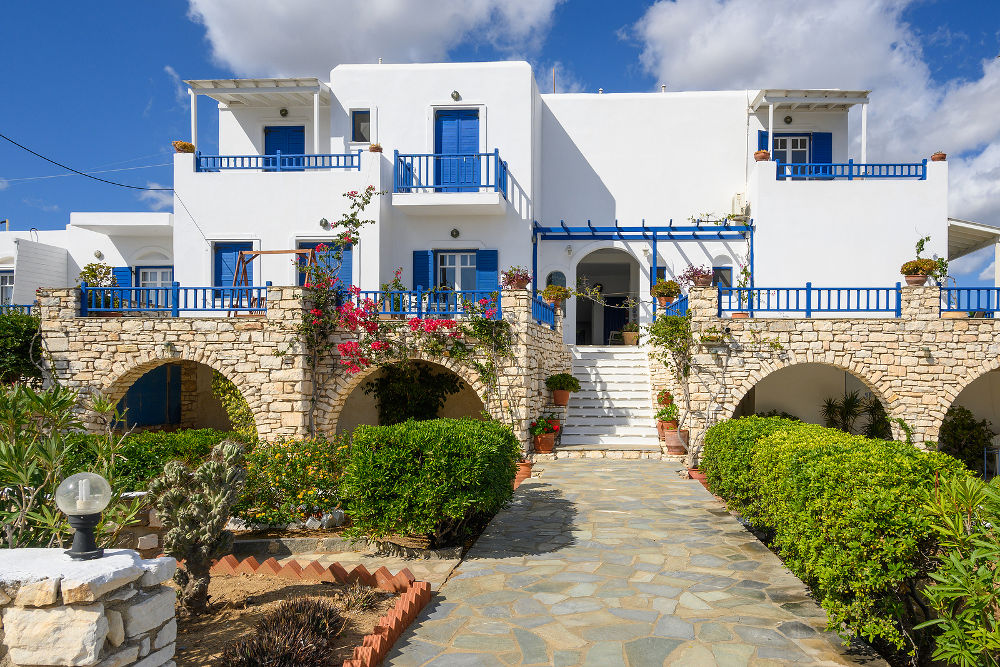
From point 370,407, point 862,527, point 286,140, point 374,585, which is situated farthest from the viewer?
point 286,140

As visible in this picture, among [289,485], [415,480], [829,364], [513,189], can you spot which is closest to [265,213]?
[513,189]

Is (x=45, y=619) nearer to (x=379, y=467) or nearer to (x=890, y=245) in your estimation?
(x=379, y=467)

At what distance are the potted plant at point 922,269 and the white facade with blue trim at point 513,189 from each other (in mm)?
357

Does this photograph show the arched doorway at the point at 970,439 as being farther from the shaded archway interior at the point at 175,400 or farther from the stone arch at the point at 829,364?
the shaded archway interior at the point at 175,400

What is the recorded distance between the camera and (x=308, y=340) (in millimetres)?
12016

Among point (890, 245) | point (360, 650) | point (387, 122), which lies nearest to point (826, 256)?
point (890, 245)

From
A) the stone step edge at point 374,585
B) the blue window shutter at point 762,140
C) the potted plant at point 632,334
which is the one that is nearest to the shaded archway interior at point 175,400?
the stone step edge at point 374,585

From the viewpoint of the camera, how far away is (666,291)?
15.5m

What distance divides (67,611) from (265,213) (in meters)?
13.2

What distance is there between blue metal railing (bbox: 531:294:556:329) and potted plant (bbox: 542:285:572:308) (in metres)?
0.14

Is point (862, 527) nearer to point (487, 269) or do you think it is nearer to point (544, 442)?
point (544, 442)

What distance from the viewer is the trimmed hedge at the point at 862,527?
408cm

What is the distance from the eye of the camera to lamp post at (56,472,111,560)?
3160mm

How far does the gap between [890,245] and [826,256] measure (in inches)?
57.9
